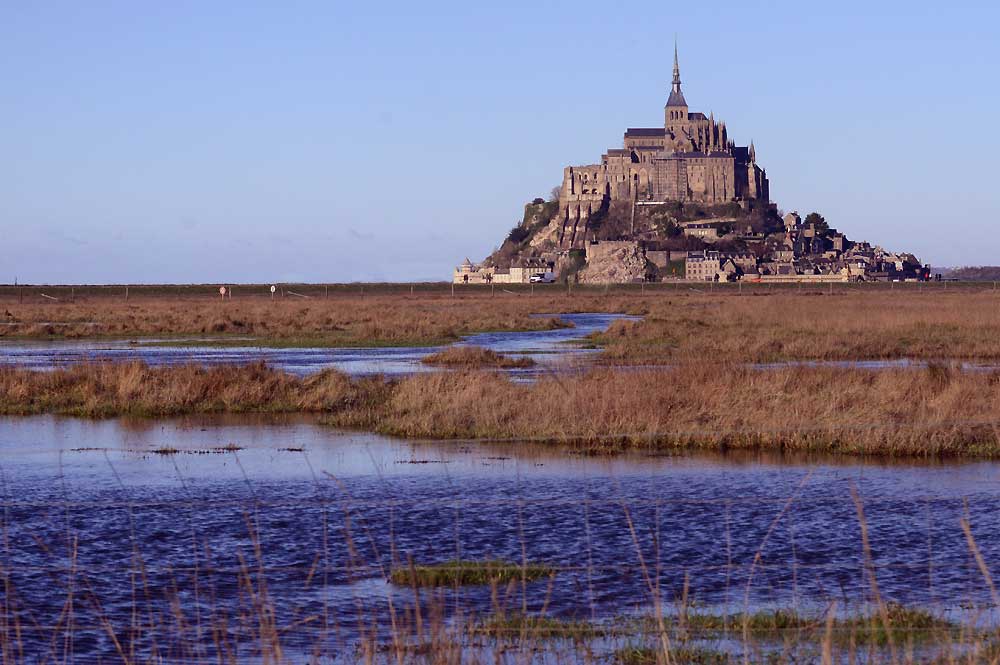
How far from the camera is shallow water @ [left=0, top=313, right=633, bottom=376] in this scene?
35344 mm

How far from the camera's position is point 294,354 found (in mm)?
42688

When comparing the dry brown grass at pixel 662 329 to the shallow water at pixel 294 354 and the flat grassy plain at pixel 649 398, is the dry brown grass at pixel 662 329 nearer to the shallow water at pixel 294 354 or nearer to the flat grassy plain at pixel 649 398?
the flat grassy plain at pixel 649 398

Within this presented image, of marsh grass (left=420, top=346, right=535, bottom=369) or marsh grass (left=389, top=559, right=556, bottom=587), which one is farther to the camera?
marsh grass (left=420, top=346, right=535, bottom=369)

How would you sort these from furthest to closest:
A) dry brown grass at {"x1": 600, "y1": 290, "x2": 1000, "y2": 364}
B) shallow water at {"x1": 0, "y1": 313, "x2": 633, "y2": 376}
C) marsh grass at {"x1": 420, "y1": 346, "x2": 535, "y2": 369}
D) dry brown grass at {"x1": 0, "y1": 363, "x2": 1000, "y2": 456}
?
dry brown grass at {"x1": 600, "y1": 290, "x2": 1000, "y2": 364}
shallow water at {"x1": 0, "y1": 313, "x2": 633, "y2": 376}
marsh grass at {"x1": 420, "y1": 346, "x2": 535, "y2": 369}
dry brown grass at {"x1": 0, "y1": 363, "x2": 1000, "y2": 456}

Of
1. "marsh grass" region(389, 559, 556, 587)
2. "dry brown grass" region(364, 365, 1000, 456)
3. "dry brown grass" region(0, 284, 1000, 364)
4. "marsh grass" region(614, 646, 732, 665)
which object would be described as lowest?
"marsh grass" region(614, 646, 732, 665)

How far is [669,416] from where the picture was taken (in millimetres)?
20781

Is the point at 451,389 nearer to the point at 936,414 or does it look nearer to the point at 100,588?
the point at 936,414

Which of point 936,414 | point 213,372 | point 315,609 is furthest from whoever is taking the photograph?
point 213,372

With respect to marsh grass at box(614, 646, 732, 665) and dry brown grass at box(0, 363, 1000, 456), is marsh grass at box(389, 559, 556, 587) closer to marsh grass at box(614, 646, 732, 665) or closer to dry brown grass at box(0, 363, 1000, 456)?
marsh grass at box(614, 646, 732, 665)

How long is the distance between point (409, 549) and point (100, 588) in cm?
294

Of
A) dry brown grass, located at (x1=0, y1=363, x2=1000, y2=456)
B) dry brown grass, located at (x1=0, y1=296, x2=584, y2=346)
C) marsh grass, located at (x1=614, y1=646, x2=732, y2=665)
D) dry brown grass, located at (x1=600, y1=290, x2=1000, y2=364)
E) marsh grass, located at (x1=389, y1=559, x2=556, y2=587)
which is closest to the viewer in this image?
marsh grass, located at (x1=614, y1=646, x2=732, y2=665)

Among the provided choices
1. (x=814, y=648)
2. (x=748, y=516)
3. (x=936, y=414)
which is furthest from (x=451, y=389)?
(x=814, y=648)

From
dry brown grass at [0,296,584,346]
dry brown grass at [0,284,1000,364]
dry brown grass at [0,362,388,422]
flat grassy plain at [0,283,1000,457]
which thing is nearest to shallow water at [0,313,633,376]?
dry brown grass at [0,284,1000,364]

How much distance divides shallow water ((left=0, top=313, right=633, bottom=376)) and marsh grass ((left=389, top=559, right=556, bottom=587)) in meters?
20.0
